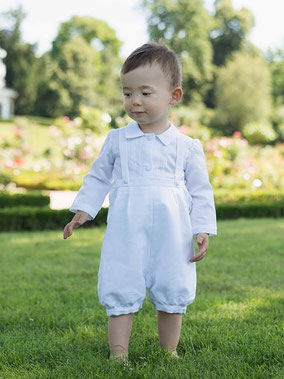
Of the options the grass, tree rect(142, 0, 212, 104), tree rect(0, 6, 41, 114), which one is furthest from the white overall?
tree rect(0, 6, 41, 114)

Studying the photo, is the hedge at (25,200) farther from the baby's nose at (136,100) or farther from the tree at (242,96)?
the tree at (242,96)

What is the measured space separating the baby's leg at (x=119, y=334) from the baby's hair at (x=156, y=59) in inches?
41.3

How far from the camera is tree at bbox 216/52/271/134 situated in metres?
34.6

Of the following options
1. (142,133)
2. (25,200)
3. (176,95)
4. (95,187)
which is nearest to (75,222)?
(95,187)

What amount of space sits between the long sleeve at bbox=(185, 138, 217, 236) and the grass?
58 centimetres

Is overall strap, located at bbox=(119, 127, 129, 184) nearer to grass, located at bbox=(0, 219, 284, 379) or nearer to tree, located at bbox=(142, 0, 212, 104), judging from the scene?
grass, located at bbox=(0, 219, 284, 379)

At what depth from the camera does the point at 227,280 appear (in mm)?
4230

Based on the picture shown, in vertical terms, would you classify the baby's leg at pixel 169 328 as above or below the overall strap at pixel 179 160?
below

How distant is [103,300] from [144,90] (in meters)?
0.93

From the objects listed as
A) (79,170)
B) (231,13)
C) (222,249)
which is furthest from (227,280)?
(231,13)

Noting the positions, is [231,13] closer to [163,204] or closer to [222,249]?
[222,249]

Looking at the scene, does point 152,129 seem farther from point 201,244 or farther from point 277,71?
point 277,71

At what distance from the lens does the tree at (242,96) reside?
34.6m

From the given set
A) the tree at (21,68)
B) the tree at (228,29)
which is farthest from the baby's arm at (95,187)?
the tree at (228,29)
